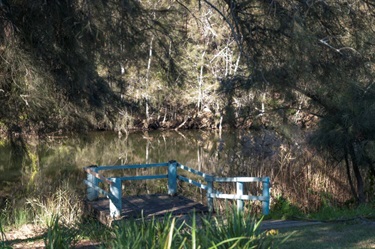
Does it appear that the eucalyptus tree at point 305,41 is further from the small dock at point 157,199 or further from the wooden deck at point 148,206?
the wooden deck at point 148,206

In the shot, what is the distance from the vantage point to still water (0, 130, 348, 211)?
13.3 metres

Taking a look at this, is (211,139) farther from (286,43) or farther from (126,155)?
(286,43)

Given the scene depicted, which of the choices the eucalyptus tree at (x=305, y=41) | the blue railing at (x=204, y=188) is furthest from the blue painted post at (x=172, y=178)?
the eucalyptus tree at (x=305, y=41)

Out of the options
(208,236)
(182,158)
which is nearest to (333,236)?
(208,236)

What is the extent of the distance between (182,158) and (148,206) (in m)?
12.5

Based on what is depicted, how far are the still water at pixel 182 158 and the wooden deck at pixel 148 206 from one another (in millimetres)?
1793

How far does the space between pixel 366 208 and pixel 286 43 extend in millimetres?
4679

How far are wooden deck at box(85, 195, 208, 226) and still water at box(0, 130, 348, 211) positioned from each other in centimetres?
179

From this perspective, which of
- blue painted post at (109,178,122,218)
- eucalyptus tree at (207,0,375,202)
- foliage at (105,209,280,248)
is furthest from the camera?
blue painted post at (109,178,122,218)

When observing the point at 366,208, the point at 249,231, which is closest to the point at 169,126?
the point at 366,208

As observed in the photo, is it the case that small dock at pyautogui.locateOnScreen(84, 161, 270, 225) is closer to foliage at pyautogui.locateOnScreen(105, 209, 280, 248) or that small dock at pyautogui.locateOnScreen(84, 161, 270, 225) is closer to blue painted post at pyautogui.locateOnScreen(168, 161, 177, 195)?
blue painted post at pyautogui.locateOnScreen(168, 161, 177, 195)

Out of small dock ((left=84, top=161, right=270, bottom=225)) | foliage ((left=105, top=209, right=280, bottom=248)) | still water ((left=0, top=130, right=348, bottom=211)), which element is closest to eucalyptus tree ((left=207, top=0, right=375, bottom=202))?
foliage ((left=105, top=209, right=280, bottom=248))

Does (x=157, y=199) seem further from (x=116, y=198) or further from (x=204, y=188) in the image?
(x=116, y=198)

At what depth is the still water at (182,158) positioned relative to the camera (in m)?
13.3
